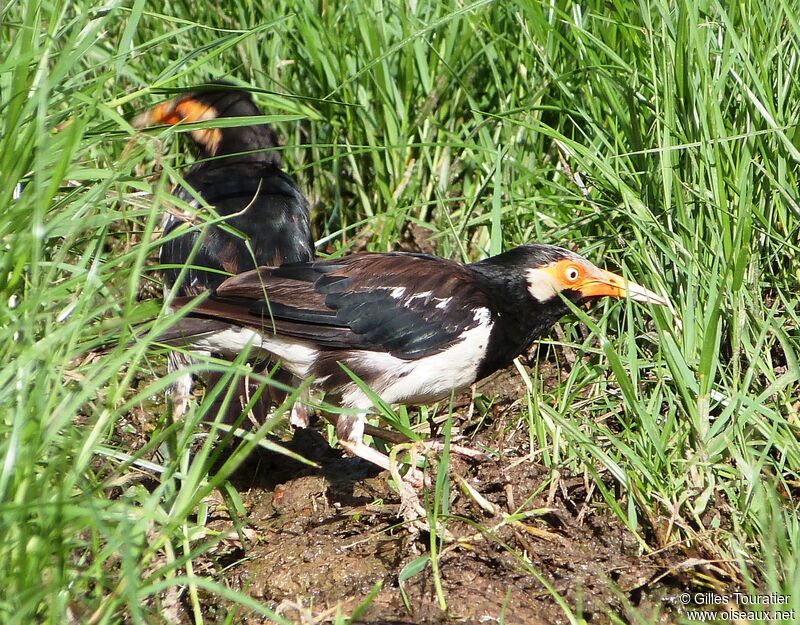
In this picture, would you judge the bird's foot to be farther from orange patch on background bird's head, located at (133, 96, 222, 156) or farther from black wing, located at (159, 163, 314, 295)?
orange patch on background bird's head, located at (133, 96, 222, 156)

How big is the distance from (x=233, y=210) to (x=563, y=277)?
187 centimetres

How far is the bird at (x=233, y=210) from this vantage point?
5305 mm

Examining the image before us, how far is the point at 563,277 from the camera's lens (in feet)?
16.1

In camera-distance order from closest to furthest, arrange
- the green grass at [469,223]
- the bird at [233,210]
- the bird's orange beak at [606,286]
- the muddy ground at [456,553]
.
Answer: the green grass at [469,223] → the muddy ground at [456,553] → the bird's orange beak at [606,286] → the bird at [233,210]

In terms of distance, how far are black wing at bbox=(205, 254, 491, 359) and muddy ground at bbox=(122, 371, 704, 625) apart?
60 cm

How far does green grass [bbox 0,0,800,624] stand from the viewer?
9.75 feet

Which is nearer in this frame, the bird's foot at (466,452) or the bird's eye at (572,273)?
the bird's foot at (466,452)

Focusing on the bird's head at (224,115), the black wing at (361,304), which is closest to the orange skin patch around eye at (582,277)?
the black wing at (361,304)

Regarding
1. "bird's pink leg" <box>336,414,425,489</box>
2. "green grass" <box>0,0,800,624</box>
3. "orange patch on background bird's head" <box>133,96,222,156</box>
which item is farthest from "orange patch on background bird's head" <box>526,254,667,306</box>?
"orange patch on background bird's head" <box>133,96,222,156</box>

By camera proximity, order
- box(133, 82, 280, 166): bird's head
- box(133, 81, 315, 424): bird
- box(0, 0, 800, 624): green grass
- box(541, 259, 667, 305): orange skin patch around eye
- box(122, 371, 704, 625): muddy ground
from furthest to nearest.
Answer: box(133, 82, 280, 166): bird's head
box(133, 81, 315, 424): bird
box(541, 259, 667, 305): orange skin patch around eye
box(122, 371, 704, 625): muddy ground
box(0, 0, 800, 624): green grass

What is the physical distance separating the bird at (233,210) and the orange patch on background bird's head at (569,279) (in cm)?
129

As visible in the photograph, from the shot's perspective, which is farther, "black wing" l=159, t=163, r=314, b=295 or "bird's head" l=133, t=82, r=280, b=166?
"bird's head" l=133, t=82, r=280, b=166

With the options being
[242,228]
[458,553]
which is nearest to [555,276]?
[458,553]

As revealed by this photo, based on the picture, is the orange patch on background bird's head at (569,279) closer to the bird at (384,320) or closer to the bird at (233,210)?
the bird at (384,320)
